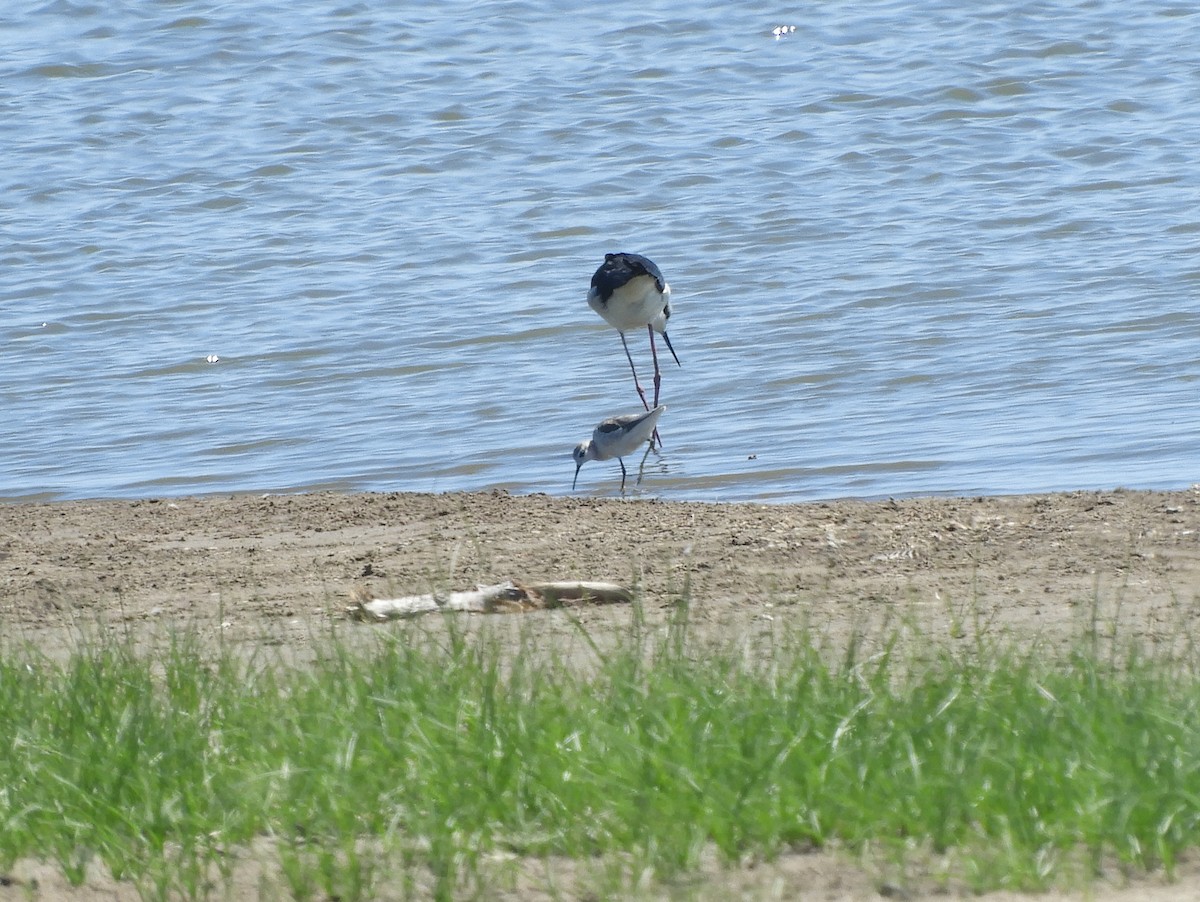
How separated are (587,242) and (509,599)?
9249 millimetres

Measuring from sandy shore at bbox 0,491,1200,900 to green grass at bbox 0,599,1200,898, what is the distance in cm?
73

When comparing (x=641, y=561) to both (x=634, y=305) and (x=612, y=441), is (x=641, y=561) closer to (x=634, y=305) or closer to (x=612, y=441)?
(x=612, y=441)

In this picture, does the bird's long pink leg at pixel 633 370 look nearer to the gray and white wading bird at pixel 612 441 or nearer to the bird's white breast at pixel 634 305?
the bird's white breast at pixel 634 305

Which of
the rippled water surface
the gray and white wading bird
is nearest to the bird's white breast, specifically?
the rippled water surface

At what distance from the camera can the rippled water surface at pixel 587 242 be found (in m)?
9.88

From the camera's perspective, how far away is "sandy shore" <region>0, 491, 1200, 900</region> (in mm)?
5836

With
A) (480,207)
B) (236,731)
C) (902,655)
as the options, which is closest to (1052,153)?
(480,207)

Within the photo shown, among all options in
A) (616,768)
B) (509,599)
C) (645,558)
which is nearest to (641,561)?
(645,558)

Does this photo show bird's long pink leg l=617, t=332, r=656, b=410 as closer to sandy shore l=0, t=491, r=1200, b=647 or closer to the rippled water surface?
the rippled water surface

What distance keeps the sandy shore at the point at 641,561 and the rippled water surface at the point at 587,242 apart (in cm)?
103

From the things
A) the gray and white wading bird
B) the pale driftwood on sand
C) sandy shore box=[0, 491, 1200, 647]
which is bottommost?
the gray and white wading bird

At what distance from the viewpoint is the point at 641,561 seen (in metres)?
6.86

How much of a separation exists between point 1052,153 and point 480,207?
17.0ft

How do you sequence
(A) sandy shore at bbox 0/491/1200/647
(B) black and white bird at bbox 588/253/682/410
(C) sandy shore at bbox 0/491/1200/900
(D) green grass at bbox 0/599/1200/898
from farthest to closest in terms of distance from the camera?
1. (B) black and white bird at bbox 588/253/682/410
2. (A) sandy shore at bbox 0/491/1200/647
3. (C) sandy shore at bbox 0/491/1200/900
4. (D) green grass at bbox 0/599/1200/898
